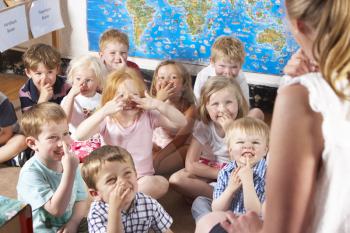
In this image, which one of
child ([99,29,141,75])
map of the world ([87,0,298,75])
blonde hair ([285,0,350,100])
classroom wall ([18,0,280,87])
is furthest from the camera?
classroom wall ([18,0,280,87])

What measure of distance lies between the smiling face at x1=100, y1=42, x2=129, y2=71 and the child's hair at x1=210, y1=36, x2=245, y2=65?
0.45 metres

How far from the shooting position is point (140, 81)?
6.59ft

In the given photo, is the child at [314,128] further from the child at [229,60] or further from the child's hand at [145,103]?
the child at [229,60]

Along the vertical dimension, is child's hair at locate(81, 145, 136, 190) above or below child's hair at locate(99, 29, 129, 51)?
below

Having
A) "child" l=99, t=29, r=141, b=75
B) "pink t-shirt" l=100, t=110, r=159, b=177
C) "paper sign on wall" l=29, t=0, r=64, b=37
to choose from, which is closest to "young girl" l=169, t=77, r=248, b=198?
"pink t-shirt" l=100, t=110, r=159, b=177

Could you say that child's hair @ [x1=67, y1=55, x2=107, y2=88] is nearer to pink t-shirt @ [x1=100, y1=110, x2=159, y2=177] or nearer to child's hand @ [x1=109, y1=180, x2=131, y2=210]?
pink t-shirt @ [x1=100, y1=110, x2=159, y2=177]

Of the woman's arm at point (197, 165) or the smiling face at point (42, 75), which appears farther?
the smiling face at point (42, 75)

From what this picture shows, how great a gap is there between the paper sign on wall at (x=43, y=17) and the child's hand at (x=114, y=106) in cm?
91

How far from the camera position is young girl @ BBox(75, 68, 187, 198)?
1.90 metres

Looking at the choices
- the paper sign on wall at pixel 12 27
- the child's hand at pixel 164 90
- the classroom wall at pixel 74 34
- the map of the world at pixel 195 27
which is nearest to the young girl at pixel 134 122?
the child's hand at pixel 164 90

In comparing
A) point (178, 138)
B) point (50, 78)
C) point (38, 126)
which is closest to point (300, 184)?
point (38, 126)

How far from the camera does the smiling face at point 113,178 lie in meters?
1.44

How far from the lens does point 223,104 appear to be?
1.94 metres

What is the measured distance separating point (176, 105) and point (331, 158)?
1.65 meters
